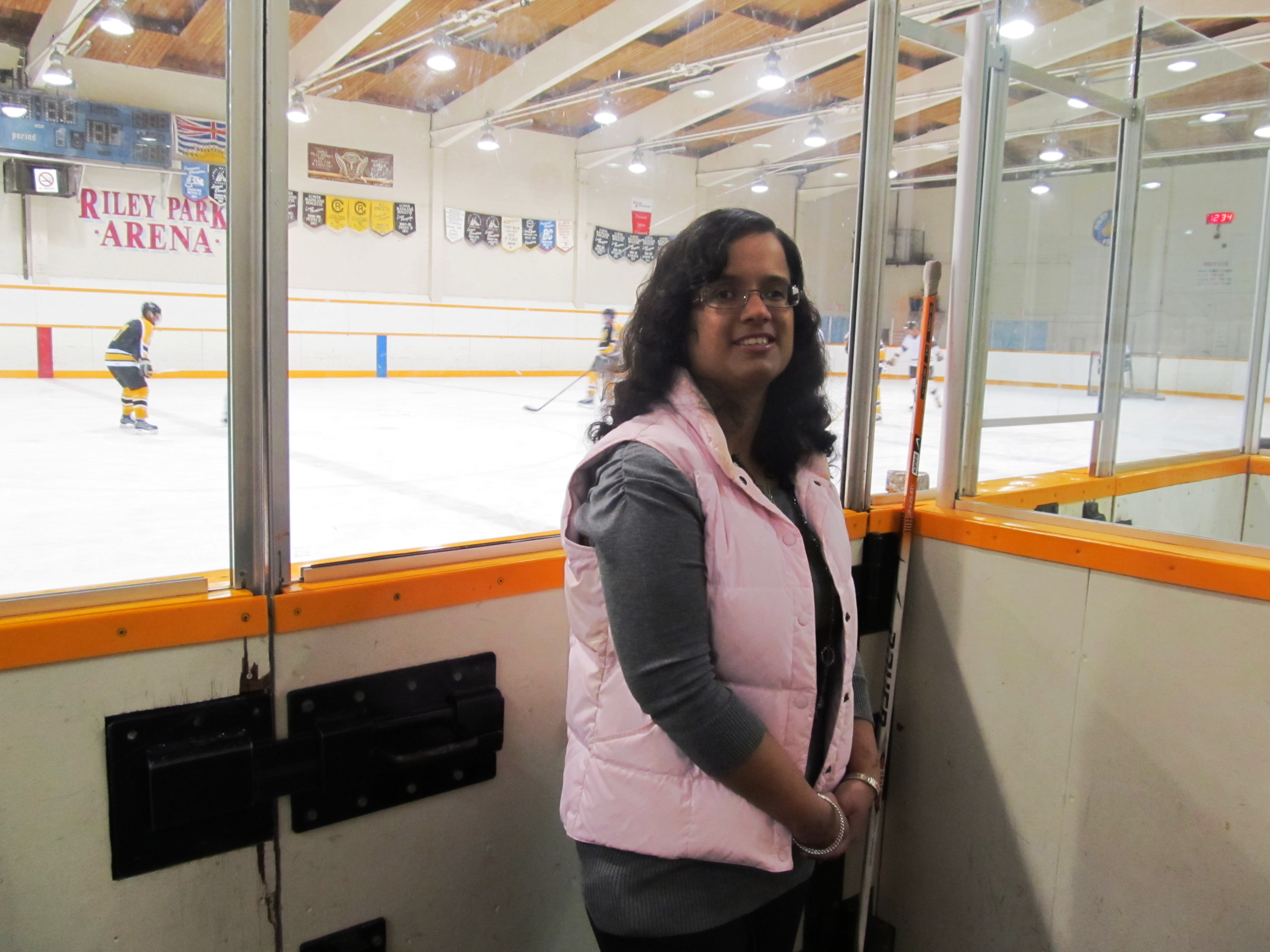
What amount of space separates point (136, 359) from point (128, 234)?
0.29 meters

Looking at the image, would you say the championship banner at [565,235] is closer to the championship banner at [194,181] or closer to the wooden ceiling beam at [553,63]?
the wooden ceiling beam at [553,63]

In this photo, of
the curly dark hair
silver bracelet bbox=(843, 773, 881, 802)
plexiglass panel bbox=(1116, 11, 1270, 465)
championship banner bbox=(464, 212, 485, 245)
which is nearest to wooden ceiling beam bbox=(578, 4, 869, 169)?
championship banner bbox=(464, 212, 485, 245)

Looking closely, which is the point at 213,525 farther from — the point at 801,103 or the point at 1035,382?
the point at 1035,382

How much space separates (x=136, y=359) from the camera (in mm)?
1428

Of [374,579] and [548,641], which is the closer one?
[374,579]

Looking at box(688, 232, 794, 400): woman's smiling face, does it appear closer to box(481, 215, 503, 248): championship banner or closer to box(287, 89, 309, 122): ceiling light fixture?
box(287, 89, 309, 122): ceiling light fixture

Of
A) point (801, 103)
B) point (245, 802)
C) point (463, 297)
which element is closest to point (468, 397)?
point (463, 297)

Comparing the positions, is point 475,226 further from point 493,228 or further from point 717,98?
point 717,98

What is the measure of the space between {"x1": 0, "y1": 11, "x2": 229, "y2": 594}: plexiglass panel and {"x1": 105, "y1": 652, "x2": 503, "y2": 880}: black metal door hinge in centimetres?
22

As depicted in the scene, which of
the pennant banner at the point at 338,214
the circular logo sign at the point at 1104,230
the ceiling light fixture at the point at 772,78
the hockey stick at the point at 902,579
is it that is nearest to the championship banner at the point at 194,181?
the pennant banner at the point at 338,214

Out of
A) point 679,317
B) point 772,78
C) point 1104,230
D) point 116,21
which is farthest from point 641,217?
point 1104,230

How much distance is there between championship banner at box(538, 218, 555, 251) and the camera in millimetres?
1725

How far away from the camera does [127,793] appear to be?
3.73ft

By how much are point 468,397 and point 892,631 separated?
281 centimetres
